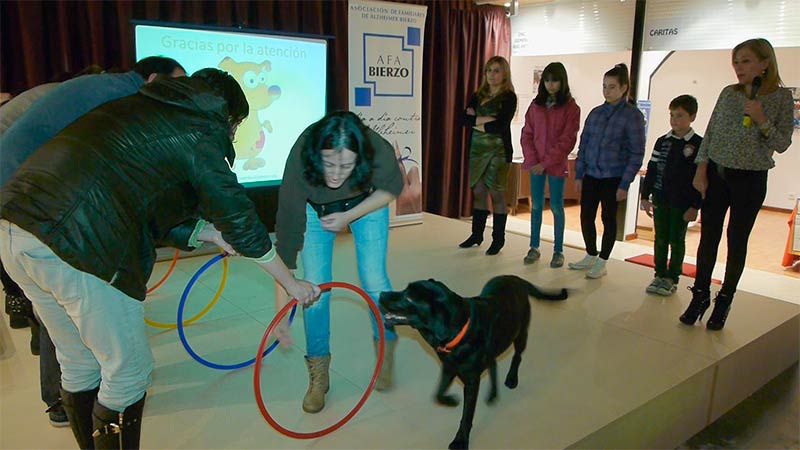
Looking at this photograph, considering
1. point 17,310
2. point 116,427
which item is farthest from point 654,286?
point 17,310

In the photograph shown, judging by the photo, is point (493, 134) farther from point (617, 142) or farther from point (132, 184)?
point (132, 184)

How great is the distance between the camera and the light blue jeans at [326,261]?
2119 millimetres

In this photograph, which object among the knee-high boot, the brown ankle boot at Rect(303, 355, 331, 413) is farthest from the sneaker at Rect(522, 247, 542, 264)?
the brown ankle boot at Rect(303, 355, 331, 413)

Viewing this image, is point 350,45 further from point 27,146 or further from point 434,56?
point 27,146

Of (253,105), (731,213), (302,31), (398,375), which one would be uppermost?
(302,31)

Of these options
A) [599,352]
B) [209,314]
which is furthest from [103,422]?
[599,352]

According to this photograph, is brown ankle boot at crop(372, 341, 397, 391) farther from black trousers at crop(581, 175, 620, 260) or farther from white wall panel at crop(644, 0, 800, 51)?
white wall panel at crop(644, 0, 800, 51)

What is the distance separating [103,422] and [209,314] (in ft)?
5.13

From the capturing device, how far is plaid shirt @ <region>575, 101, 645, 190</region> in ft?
11.6

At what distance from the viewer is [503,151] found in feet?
13.9

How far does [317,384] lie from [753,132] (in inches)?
92.7

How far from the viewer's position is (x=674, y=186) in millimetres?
3270

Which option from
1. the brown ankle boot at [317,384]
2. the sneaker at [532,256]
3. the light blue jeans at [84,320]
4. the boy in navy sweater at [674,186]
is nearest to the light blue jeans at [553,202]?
the sneaker at [532,256]

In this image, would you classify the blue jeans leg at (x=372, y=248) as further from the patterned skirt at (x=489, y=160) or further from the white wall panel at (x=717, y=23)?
the white wall panel at (x=717, y=23)
